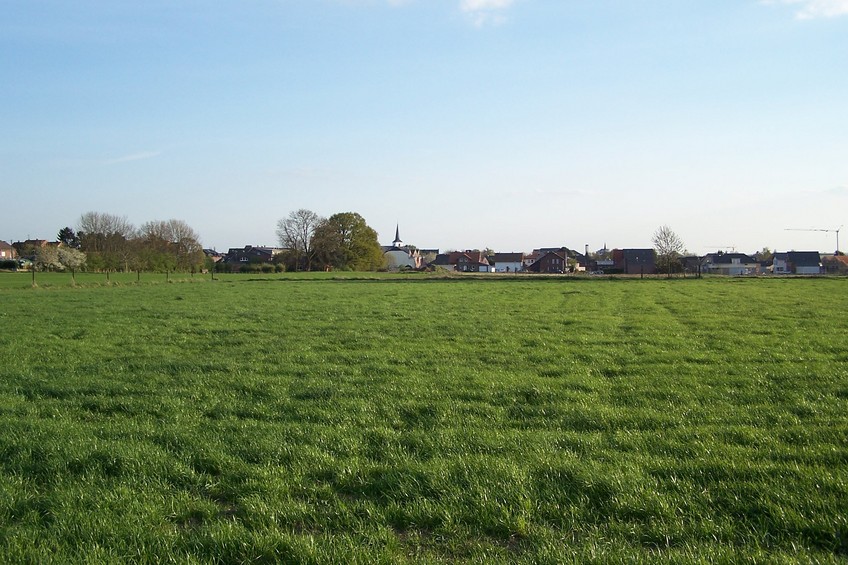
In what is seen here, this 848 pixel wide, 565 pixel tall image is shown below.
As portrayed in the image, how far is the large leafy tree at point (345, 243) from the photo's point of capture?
115m

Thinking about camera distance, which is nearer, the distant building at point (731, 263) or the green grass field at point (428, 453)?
the green grass field at point (428, 453)

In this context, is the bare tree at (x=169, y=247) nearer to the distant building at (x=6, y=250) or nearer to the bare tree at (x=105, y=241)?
the bare tree at (x=105, y=241)

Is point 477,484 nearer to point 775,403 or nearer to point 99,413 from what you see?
point 775,403

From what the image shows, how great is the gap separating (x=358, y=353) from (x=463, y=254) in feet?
535

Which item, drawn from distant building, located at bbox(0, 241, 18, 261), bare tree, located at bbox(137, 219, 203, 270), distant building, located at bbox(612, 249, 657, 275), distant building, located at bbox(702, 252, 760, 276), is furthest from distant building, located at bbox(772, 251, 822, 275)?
distant building, located at bbox(0, 241, 18, 261)

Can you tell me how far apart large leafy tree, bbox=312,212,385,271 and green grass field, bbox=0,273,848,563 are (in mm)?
99893

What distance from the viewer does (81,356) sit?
15.1 meters

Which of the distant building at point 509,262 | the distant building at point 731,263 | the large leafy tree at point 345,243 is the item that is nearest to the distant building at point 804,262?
the distant building at point 731,263

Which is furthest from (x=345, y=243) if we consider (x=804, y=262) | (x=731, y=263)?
(x=804, y=262)

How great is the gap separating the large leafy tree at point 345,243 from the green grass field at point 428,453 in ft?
328

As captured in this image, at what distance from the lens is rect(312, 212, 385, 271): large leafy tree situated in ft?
378

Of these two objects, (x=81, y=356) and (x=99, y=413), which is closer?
(x=99, y=413)

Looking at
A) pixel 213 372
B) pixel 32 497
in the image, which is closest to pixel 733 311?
pixel 213 372

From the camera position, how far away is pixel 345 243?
117 metres
